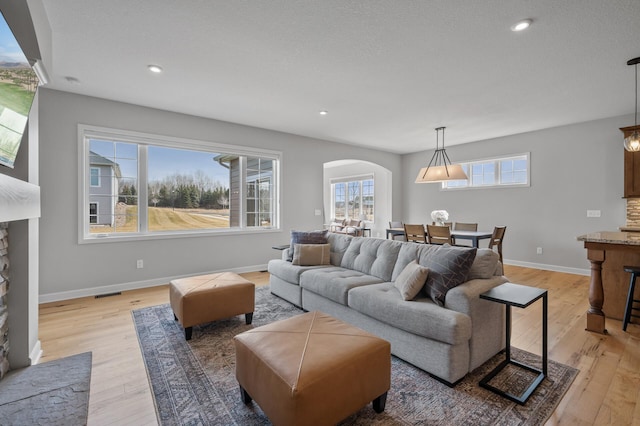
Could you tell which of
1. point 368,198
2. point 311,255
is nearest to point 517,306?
point 311,255

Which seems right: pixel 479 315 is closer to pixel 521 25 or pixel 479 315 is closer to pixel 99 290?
pixel 521 25

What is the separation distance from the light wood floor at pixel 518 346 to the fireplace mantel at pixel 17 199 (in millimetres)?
1198

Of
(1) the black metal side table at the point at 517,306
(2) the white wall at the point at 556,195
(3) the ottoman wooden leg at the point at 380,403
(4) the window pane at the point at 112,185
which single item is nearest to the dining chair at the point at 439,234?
(1) the black metal side table at the point at 517,306

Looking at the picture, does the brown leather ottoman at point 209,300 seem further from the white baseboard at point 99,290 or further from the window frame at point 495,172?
the window frame at point 495,172

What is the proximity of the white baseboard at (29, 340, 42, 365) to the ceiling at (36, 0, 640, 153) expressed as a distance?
2340 mm

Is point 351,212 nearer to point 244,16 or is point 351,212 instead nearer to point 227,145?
point 227,145

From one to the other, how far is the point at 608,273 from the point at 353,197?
644 cm

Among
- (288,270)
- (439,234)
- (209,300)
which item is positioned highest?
(439,234)

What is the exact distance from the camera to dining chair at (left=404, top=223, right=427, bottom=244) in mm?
4543

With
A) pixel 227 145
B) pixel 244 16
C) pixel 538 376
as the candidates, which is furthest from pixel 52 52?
pixel 538 376

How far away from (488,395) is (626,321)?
212 cm

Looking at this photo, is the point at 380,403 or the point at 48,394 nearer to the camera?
the point at 380,403

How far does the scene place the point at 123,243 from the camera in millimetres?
4078

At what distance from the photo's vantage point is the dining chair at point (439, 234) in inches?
169
